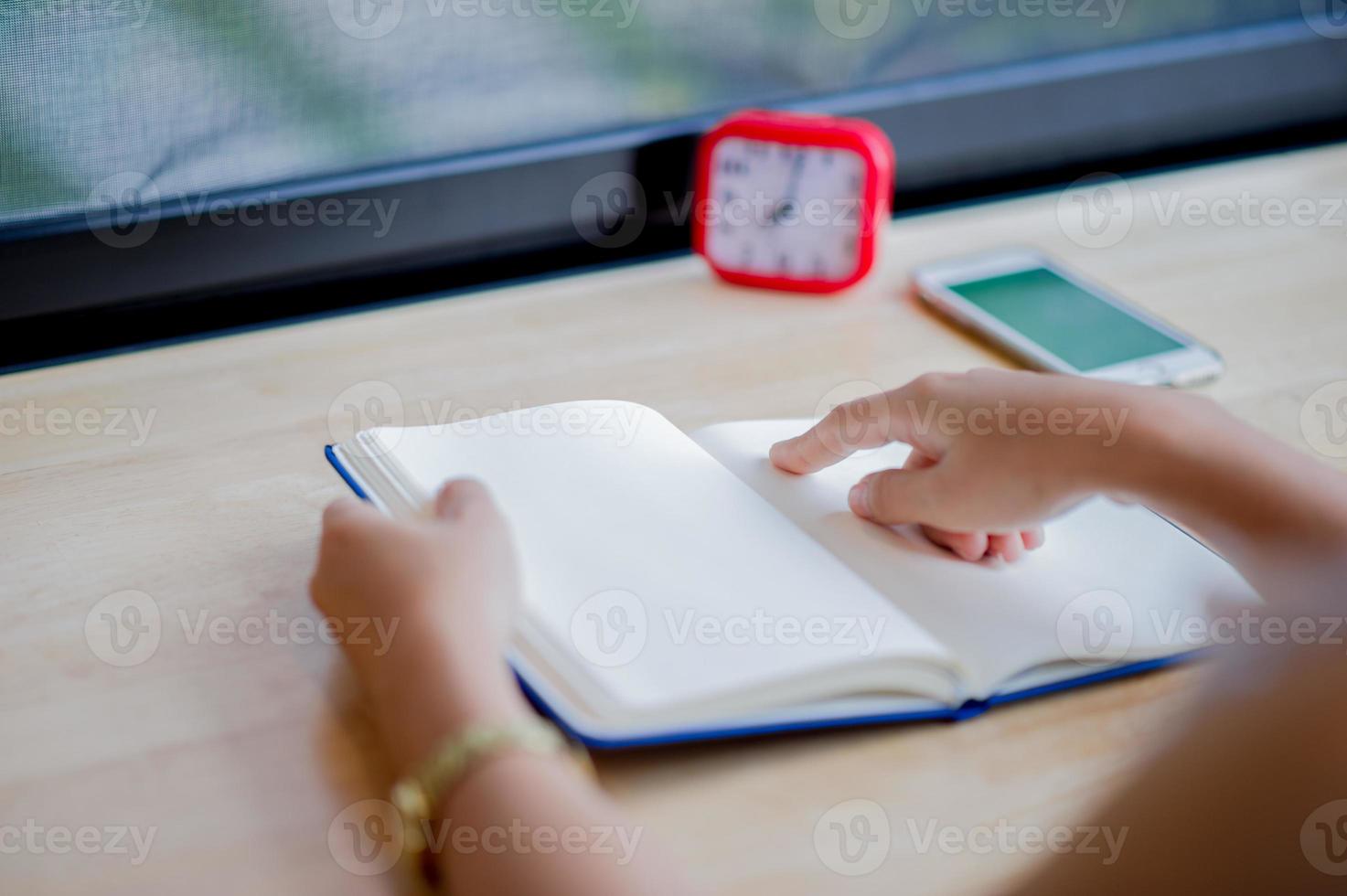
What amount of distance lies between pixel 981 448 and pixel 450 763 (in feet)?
1.08

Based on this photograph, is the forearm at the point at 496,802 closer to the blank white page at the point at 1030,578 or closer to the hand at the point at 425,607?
the hand at the point at 425,607

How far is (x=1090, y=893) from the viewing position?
1.73ft

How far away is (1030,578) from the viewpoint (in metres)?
0.66

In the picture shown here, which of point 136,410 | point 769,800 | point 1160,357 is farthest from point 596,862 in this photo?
point 1160,357

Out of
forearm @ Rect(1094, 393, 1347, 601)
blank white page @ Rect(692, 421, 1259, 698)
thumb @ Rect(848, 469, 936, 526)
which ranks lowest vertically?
blank white page @ Rect(692, 421, 1259, 698)

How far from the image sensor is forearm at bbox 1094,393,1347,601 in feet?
2.00

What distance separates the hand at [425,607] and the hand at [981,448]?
0.69 feet

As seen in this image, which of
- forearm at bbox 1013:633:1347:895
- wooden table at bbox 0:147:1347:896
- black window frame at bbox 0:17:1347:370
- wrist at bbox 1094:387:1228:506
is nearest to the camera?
forearm at bbox 1013:633:1347:895

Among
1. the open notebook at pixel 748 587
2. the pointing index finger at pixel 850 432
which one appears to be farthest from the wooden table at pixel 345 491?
the pointing index finger at pixel 850 432

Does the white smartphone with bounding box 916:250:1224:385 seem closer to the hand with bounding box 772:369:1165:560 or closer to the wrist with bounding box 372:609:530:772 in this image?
the hand with bounding box 772:369:1165:560

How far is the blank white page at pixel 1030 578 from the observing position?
61cm

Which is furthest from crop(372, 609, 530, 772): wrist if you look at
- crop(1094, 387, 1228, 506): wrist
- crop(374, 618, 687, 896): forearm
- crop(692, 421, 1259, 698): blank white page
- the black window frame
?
the black window frame

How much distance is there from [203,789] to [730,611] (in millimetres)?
240

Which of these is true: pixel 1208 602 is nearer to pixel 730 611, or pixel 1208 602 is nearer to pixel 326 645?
pixel 730 611
